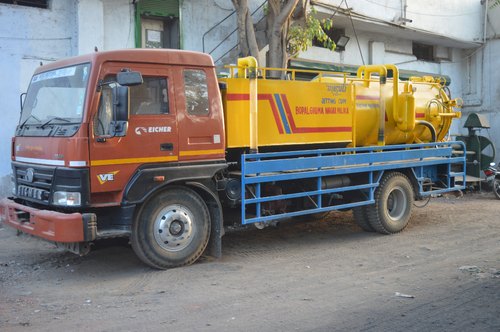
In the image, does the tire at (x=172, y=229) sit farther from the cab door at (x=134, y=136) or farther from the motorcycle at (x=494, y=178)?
the motorcycle at (x=494, y=178)

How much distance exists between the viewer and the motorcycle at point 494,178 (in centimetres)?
1359

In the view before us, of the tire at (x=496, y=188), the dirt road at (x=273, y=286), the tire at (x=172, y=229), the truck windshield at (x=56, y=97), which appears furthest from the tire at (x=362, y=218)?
the tire at (x=496, y=188)

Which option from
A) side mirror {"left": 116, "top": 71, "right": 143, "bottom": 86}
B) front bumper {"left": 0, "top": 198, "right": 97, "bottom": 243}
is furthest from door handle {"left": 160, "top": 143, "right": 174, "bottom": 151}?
front bumper {"left": 0, "top": 198, "right": 97, "bottom": 243}

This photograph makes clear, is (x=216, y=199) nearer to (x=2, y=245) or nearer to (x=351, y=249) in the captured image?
(x=351, y=249)

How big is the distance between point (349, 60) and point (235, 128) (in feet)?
30.2

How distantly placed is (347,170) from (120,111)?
12.1 ft

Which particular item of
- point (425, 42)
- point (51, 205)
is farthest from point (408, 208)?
point (425, 42)

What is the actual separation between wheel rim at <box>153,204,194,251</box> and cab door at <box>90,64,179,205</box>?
23.0 inches

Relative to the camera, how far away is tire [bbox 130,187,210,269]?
611 cm

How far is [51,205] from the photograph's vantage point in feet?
19.4

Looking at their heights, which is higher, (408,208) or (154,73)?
(154,73)

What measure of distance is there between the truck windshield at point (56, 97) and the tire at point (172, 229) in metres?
1.34

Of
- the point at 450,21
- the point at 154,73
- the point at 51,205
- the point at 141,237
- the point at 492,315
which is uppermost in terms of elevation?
the point at 450,21

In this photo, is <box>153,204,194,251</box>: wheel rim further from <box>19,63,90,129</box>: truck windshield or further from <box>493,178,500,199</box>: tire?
<box>493,178,500,199</box>: tire
